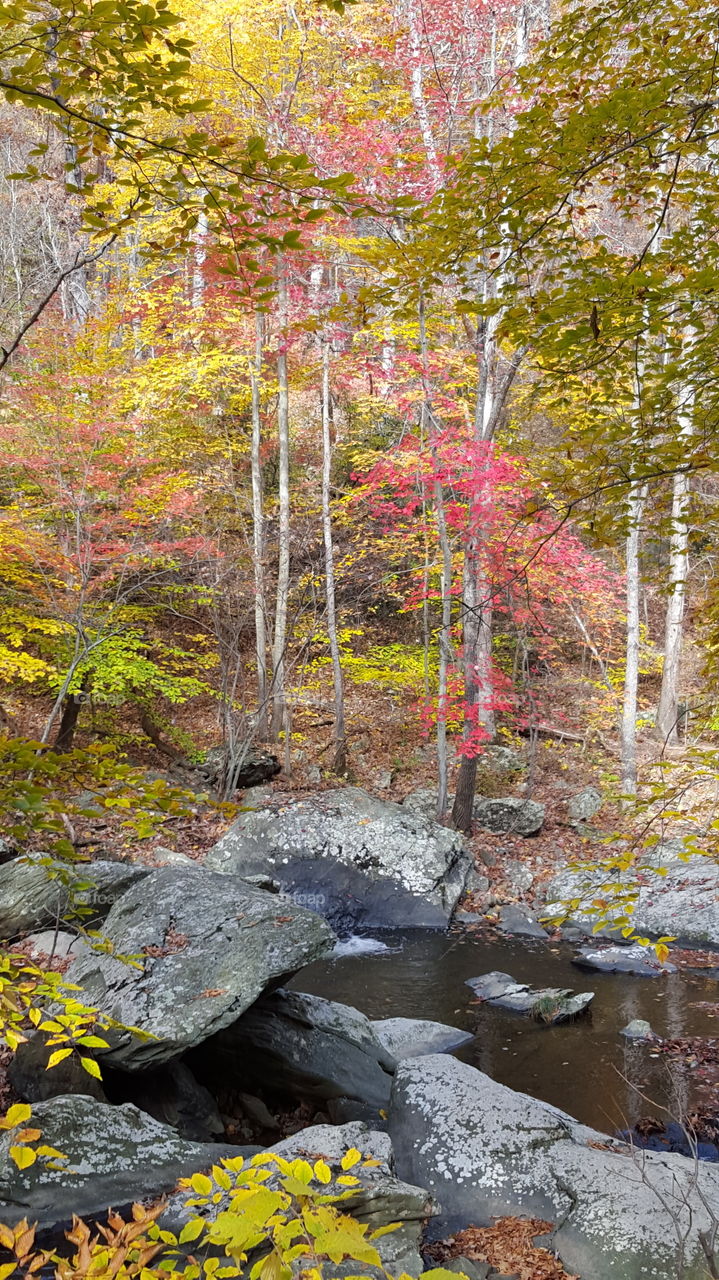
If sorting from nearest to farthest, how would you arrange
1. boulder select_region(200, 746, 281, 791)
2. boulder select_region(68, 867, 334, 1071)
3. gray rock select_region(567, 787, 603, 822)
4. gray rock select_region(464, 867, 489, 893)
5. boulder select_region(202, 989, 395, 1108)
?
boulder select_region(68, 867, 334, 1071) < boulder select_region(202, 989, 395, 1108) < gray rock select_region(464, 867, 489, 893) < gray rock select_region(567, 787, 603, 822) < boulder select_region(200, 746, 281, 791)

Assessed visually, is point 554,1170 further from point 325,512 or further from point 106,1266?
point 325,512

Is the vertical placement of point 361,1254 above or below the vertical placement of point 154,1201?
above

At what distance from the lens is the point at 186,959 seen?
17.1ft

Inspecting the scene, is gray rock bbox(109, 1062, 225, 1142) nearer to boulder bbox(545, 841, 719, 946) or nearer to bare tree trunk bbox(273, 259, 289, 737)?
boulder bbox(545, 841, 719, 946)

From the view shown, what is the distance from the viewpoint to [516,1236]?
362 cm

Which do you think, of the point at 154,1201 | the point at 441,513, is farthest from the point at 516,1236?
the point at 441,513

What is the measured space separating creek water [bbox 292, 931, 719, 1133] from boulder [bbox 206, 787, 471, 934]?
463 mm

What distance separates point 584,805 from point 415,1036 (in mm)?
6261

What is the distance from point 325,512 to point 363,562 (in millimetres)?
2400

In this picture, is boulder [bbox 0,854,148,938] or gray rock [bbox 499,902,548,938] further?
gray rock [bbox 499,902,548,938]

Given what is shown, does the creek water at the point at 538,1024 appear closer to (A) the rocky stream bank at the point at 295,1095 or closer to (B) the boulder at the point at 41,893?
(A) the rocky stream bank at the point at 295,1095

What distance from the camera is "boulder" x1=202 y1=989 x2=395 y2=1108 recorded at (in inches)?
200

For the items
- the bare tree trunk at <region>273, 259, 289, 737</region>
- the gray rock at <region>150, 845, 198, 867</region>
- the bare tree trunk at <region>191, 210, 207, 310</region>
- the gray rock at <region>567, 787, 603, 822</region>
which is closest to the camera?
the gray rock at <region>150, 845, 198, 867</region>

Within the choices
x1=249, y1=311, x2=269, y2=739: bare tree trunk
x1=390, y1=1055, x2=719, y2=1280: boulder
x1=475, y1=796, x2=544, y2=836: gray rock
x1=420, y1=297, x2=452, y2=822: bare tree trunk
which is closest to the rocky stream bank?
x1=390, y1=1055, x2=719, y2=1280: boulder
